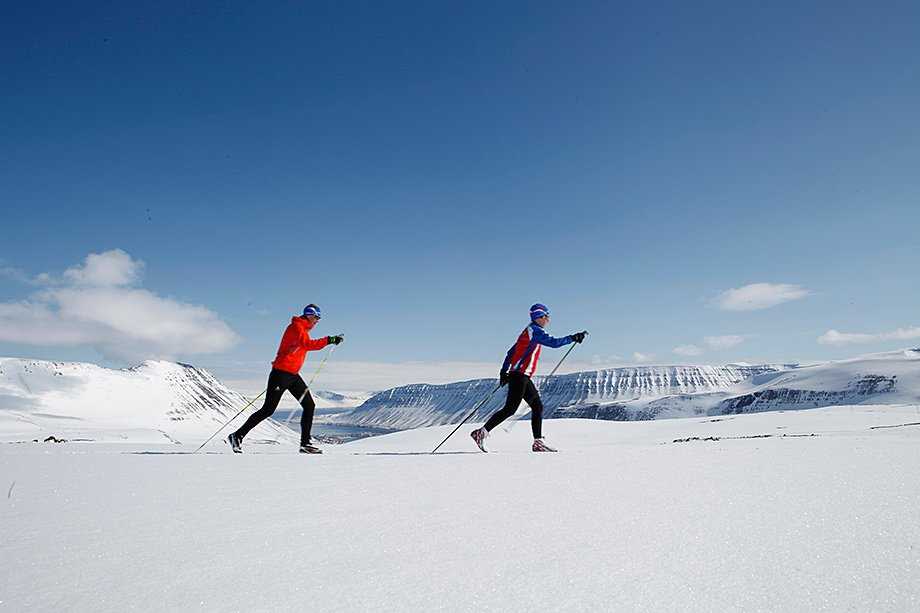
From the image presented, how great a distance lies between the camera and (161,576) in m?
2.06

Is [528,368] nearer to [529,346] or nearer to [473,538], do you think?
[529,346]

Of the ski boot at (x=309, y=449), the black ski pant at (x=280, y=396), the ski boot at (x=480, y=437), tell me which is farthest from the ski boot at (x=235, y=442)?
the ski boot at (x=480, y=437)

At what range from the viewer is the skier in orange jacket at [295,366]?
803cm

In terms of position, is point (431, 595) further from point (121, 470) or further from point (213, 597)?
point (121, 470)

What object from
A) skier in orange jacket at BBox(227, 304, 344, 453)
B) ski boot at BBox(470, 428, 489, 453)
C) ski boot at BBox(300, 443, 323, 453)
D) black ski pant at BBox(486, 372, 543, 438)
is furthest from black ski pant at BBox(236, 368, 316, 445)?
black ski pant at BBox(486, 372, 543, 438)

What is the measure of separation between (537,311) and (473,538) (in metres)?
5.82

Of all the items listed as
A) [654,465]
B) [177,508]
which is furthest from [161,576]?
[654,465]

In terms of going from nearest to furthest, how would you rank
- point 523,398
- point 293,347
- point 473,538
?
point 473,538 → point 523,398 → point 293,347

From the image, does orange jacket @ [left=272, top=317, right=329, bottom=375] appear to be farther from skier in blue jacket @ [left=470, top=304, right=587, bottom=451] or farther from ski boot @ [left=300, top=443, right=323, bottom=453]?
skier in blue jacket @ [left=470, top=304, right=587, bottom=451]

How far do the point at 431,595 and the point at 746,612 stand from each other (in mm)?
1085

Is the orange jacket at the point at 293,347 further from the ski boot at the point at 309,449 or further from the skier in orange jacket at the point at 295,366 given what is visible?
the ski boot at the point at 309,449

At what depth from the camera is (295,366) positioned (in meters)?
8.22

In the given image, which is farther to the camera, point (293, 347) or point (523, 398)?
point (293, 347)

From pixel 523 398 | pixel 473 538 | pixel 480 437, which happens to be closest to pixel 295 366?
pixel 480 437
